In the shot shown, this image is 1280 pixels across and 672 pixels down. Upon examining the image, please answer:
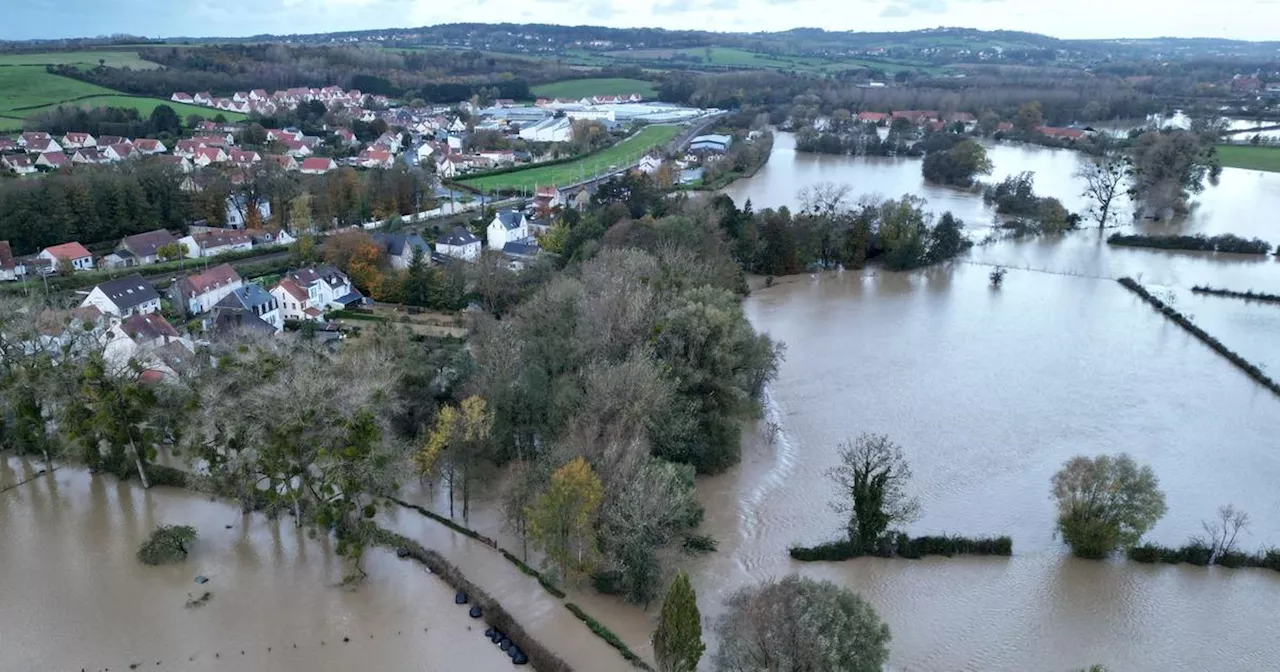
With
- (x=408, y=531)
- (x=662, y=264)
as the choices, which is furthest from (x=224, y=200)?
(x=408, y=531)

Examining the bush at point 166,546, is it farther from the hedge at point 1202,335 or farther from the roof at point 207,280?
the hedge at point 1202,335

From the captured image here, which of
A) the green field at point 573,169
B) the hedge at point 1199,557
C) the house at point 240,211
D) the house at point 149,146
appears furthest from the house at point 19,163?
the hedge at point 1199,557

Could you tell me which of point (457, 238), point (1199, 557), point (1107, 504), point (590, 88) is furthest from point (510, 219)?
point (590, 88)

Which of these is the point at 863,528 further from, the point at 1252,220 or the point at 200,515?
the point at 1252,220

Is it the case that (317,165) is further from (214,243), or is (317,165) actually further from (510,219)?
(510,219)

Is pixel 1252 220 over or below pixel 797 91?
below

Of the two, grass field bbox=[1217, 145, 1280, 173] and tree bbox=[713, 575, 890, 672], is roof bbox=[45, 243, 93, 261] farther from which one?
grass field bbox=[1217, 145, 1280, 173]
